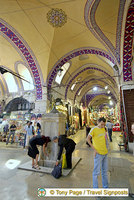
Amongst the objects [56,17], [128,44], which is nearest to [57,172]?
[128,44]

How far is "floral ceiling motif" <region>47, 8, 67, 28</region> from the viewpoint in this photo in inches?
218

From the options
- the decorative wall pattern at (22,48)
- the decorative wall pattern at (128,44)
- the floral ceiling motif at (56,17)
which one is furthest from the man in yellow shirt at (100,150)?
the decorative wall pattern at (22,48)

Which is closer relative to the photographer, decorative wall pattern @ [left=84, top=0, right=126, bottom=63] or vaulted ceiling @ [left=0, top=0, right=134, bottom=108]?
decorative wall pattern @ [left=84, top=0, right=126, bottom=63]

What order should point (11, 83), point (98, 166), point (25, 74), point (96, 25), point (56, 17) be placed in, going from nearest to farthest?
point (98, 166), point (96, 25), point (56, 17), point (25, 74), point (11, 83)

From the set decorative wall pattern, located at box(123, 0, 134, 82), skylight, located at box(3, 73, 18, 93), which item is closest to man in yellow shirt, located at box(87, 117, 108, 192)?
decorative wall pattern, located at box(123, 0, 134, 82)

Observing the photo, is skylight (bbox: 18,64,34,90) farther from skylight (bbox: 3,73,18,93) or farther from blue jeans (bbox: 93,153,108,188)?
blue jeans (bbox: 93,153,108,188)

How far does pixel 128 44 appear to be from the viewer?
15.9 ft

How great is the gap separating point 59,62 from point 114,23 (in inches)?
176

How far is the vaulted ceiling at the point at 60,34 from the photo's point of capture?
4.84 metres

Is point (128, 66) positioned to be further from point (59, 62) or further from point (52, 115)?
point (59, 62)

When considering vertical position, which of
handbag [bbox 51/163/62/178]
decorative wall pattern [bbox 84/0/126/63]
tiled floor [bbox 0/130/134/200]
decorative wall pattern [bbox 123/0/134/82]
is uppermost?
decorative wall pattern [bbox 84/0/126/63]

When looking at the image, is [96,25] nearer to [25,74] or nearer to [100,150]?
[100,150]

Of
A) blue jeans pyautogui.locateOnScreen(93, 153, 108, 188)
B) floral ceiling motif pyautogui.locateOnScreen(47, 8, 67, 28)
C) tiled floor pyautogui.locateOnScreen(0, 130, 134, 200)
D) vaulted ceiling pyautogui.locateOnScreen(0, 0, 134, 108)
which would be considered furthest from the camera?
floral ceiling motif pyautogui.locateOnScreen(47, 8, 67, 28)

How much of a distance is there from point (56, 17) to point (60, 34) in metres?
1.00
